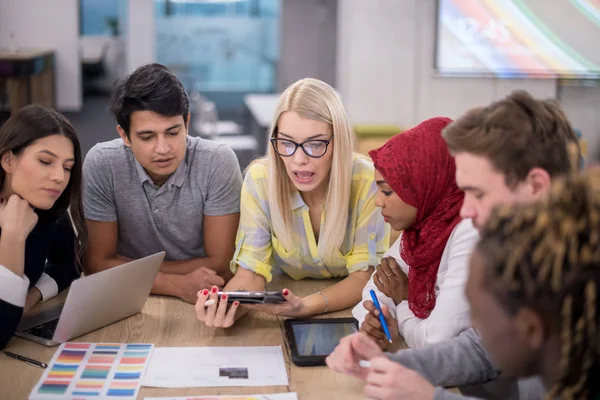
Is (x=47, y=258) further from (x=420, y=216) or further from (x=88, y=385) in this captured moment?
(x=420, y=216)

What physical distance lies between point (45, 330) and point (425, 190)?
1.11 m

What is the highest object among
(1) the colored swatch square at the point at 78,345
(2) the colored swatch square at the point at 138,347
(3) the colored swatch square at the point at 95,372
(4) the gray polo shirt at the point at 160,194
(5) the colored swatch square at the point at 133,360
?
(4) the gray polo shirt at the point at 160,194

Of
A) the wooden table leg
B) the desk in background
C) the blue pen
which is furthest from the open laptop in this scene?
the wooden table leg

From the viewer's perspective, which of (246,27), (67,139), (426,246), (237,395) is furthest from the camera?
(246,27)

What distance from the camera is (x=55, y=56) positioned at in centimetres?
928

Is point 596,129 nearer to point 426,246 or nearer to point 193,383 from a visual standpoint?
point 426,246

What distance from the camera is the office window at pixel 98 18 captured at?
8844 millimetres

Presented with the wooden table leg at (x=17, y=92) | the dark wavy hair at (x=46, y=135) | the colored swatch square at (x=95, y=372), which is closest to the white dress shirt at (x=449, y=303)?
the colored swatch square at (x=95, y=372)

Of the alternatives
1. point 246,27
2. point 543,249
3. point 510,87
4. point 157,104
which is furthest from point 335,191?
point 246,27

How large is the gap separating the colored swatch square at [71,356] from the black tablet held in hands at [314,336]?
54cm

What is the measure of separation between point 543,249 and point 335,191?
124 cm

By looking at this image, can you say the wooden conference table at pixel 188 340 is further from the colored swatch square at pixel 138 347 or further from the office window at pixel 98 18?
the office window at pixel 98 18

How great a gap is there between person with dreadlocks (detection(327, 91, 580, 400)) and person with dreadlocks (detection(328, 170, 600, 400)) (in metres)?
0.41

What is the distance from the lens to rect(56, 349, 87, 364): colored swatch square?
5.88 ft
